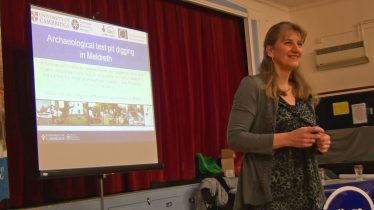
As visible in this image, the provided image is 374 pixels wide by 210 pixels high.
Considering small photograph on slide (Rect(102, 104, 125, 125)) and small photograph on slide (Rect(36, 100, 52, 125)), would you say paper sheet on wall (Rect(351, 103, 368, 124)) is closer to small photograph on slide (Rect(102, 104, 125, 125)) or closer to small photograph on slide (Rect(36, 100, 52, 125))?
small photograph on slide (Rect(102, 104, 125, 125))

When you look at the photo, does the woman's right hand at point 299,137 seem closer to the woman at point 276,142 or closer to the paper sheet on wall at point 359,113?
the woman at point 276,142

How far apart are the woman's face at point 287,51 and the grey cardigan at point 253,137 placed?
0.11m

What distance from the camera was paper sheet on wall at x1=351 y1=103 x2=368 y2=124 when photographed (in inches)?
219

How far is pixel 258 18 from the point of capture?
18.6 ft

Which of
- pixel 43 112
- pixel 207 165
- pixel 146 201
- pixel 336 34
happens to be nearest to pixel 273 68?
pixel 43 112

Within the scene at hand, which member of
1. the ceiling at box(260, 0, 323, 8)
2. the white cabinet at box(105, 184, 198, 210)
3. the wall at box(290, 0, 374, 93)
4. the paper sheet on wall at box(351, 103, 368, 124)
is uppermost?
the ceiling at box(260, 0, 323, 8)

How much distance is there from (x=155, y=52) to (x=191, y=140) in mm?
912

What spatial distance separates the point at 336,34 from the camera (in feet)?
19.6

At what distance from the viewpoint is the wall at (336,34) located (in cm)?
572

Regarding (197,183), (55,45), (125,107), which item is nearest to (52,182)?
(125,107)

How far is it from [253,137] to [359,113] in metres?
4.49

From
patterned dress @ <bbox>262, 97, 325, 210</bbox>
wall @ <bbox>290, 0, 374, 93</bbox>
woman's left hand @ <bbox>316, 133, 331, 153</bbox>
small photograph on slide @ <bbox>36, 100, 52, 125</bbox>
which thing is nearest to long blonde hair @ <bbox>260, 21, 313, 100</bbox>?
patterned dress @ <bbox>262, 97, 325, 210</bbox>

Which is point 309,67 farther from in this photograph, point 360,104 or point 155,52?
point 155,52

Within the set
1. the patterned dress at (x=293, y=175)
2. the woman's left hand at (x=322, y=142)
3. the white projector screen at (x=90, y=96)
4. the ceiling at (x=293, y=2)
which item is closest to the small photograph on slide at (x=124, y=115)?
the white projector screen at (x=90, y=96)
